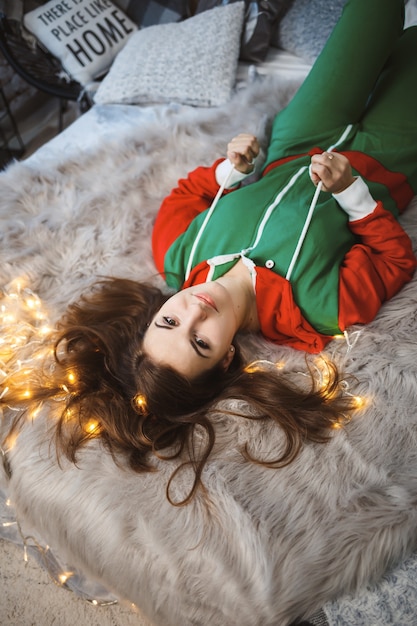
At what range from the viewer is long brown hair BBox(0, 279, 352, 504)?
0.95 m

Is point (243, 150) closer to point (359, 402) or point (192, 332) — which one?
point (192, 332)

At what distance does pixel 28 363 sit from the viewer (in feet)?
3.58

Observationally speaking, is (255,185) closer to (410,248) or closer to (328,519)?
(410,248)

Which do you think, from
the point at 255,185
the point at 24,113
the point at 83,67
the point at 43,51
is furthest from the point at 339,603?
the point at 24,113

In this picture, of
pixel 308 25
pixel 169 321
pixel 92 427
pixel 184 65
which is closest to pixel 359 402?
pixel 169 321

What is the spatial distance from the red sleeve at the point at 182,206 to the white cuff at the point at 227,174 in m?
0.01

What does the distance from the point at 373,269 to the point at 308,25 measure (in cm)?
123

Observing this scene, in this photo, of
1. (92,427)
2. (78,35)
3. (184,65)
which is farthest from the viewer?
(78,35)

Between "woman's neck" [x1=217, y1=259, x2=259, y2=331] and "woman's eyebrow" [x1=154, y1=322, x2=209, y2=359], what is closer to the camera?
"woman's eyebrow" [x1=154, y1=322, x2=209, y2=359]

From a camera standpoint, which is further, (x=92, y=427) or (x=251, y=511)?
(x=92, y=427)

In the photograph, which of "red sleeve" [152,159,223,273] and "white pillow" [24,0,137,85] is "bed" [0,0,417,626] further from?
"white pillow" [24,0,137,85]

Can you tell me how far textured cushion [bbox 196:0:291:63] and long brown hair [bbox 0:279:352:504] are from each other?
134 centimetres

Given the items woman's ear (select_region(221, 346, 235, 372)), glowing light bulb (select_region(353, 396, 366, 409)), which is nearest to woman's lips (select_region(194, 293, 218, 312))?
woman's ear (select_region(221, 346, 235, 372))

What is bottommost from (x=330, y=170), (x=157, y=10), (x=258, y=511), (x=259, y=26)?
(x=258, y=511)
